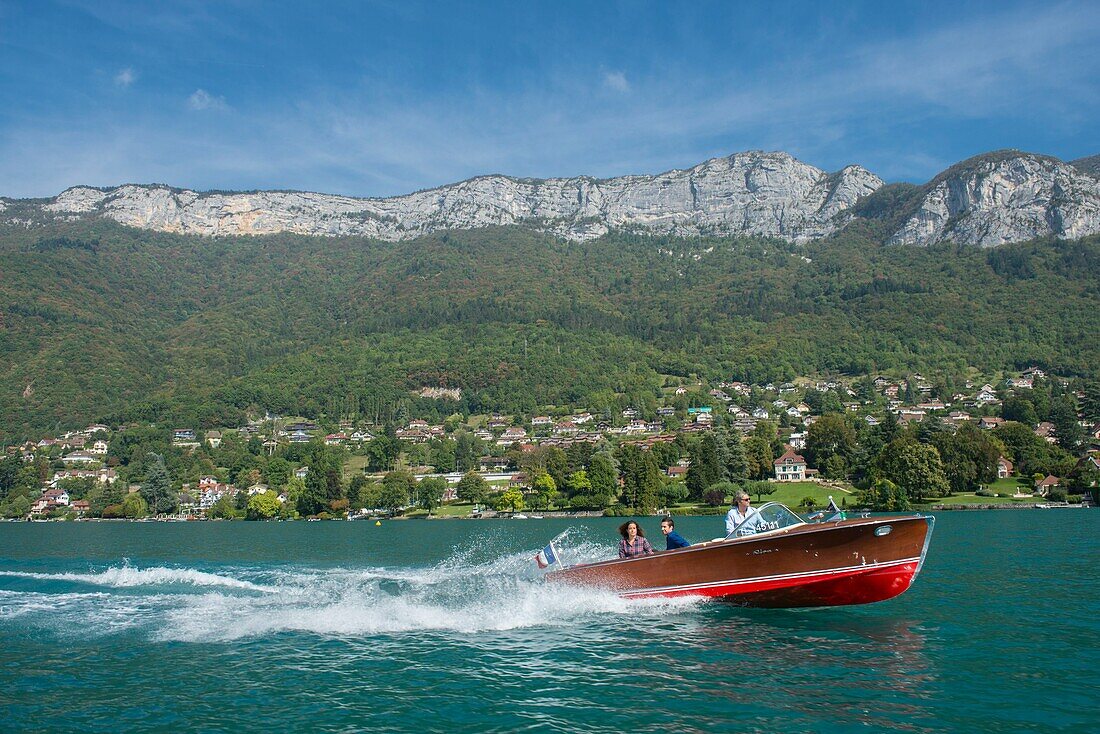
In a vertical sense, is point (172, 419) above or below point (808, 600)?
above

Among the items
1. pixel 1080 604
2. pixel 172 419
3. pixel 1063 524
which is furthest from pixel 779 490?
pixel 172 419

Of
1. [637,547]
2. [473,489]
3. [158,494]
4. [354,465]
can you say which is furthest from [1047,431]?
[158,494]

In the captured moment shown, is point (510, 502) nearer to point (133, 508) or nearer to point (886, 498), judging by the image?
point (886, 498)

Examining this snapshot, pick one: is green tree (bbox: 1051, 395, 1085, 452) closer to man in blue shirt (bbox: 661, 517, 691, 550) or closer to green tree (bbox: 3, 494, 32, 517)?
man in blue shirt (bbox: 661, 517, 691, 550)

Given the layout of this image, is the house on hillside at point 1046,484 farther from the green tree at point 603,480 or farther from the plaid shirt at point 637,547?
the plaid shirt at point 637,547

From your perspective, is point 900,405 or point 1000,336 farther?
point 1000,336

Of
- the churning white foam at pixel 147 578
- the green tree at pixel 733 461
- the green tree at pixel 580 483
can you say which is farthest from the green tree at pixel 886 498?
the churning white foam at pixel 147 578

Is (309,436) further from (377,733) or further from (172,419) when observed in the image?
(377,733)
